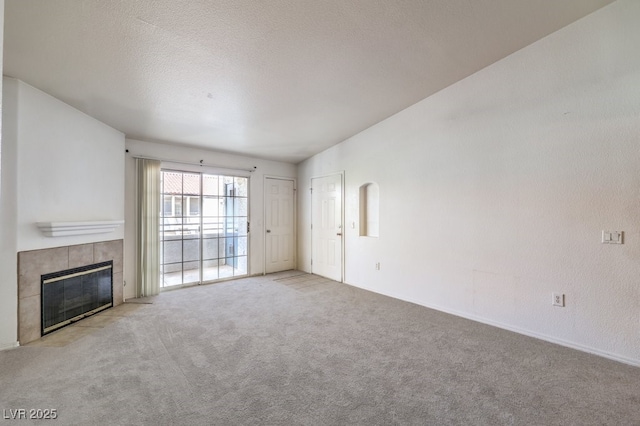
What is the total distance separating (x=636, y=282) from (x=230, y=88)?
434cm

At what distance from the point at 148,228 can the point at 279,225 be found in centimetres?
249

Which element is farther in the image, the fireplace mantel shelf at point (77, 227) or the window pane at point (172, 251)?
the window pane at point (172, 251)

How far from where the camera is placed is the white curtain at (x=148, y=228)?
455 cm

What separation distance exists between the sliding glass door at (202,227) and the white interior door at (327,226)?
4.50 ft

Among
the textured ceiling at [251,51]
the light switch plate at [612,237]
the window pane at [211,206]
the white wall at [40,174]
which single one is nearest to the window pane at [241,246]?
the window pane at [211,206]

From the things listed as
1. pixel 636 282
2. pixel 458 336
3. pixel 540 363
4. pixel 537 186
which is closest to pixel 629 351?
→ pixel 636 282

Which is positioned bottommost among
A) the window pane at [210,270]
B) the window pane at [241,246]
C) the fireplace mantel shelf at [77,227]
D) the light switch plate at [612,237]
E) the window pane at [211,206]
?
the window pane at [210,270]

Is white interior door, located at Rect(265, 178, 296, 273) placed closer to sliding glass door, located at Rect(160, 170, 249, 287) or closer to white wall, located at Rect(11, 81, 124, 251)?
sliding glass door, located at Rect(160, 170, 249, 287)

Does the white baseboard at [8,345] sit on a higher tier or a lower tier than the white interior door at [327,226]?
lower

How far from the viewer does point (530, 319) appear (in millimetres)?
3244

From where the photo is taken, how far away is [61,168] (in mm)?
3359

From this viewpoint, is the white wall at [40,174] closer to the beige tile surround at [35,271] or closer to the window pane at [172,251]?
the beige tile surround at [35,271]

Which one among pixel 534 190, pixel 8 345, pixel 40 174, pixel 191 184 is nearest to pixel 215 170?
pixel 191 184

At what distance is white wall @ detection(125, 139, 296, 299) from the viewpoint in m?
4.54
